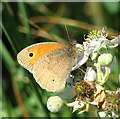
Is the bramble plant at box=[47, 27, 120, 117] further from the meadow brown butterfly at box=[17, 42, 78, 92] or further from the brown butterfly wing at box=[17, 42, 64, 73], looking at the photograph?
the brown butterfly wing at box=[17, 42, 64, 73]

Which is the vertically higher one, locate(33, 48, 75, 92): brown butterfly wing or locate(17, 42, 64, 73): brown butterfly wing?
locate(17, 42, 64, 73): brown butterfly wing

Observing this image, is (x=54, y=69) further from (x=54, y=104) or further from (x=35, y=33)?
(x=35, y=33)

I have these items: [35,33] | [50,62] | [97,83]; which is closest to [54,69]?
[50,62]

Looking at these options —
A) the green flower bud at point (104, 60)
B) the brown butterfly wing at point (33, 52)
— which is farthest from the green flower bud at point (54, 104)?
the green flower bud at point (104, 60)

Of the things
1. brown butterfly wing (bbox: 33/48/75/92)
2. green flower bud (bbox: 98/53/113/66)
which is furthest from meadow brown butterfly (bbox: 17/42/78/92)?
green flower bud (bbox: 98/53/113/66)

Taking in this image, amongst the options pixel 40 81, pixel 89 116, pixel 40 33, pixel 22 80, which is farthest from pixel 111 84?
pixel 40 33

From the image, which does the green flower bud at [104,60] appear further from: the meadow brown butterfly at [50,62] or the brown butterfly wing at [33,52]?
the brown butterfly wing at [33,52]
